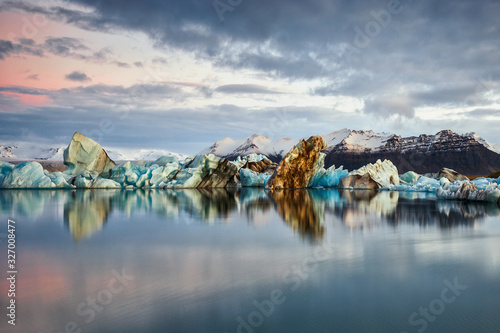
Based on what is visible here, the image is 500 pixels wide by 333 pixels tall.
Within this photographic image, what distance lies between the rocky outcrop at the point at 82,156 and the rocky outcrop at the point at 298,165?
1403 centimetres

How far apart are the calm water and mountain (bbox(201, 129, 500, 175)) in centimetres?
11186

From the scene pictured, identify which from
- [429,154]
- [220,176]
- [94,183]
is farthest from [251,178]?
[429,154]

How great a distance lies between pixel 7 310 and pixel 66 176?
2836 centimetres

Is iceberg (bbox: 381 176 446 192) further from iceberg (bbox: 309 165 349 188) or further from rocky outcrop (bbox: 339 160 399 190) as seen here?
iceberg (bbox: 309 165 349 188)

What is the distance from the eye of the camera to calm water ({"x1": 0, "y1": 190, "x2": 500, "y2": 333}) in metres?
3.27

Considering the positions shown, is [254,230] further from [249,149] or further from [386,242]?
[249,149]

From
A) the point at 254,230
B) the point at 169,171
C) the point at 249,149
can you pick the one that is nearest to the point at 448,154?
the point at 249,149

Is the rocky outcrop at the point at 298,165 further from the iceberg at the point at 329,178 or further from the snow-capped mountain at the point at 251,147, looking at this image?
the snow-capped mountain at the point at 251,147

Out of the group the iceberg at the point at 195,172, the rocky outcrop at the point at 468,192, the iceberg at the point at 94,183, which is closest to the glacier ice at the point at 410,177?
the iceberg at the point at 195,172

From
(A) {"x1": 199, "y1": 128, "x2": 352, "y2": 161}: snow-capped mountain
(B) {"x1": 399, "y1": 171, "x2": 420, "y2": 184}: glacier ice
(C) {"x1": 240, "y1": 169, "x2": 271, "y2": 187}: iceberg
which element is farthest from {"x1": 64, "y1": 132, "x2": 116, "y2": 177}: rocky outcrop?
(A) {"x1": 199, "y1": 128, "x2": 352, "y2": 161}: snow-capped mountain

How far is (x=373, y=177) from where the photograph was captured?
35.1m

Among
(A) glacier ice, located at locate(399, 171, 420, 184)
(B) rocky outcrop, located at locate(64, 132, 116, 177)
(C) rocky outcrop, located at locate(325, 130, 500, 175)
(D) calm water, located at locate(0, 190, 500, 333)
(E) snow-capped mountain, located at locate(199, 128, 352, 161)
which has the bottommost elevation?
(D) calm water, located at locate(0, 190, 500, 333)

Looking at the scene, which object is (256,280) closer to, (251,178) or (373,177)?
(373,177)

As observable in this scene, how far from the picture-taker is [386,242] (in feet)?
23.1
